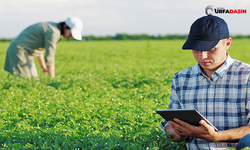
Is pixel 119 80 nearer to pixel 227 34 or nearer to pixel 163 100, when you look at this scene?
pixel 163 100

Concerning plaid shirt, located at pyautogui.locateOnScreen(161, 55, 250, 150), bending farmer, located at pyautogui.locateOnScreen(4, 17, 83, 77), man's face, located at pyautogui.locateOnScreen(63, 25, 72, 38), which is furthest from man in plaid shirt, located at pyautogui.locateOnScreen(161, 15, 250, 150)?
man's face, located at pyautogui.locateOnScreen(63, 25, 72, 38)

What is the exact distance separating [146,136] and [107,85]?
466 cm

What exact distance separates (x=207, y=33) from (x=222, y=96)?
2.27 ft

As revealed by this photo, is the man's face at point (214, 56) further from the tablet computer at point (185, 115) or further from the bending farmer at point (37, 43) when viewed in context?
the bending farmer at point (37, 43)

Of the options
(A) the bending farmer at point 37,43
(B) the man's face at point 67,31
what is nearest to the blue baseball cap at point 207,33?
(A) the bending farmer at point 37,43

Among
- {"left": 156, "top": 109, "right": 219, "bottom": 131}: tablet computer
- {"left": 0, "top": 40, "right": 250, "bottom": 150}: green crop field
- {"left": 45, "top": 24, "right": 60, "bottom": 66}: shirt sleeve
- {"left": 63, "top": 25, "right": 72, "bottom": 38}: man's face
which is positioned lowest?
{"left": 0, "top": 40, "right": 250, "bottom": 150}: green crop field

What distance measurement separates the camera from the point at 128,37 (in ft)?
242

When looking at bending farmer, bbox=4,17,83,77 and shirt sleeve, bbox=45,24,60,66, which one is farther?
shirt sleeve, bbox=45,24,60,66

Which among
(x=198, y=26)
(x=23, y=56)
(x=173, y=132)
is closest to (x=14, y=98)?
(x=23, y=56)

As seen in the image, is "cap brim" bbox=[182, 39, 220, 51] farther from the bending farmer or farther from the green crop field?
the bending farmer

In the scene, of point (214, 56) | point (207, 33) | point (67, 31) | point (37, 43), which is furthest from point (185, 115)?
point (37, 43)

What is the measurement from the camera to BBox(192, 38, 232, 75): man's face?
8.91ft

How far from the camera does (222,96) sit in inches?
114

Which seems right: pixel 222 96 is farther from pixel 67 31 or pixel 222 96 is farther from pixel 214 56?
pixel 67 31
